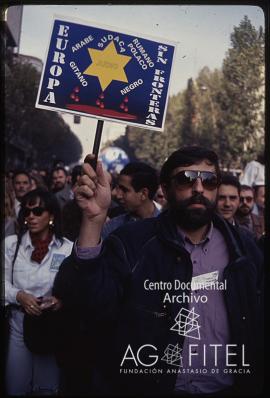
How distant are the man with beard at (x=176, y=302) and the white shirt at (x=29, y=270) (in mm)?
772

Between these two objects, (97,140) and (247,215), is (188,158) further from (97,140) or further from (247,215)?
(247,215)

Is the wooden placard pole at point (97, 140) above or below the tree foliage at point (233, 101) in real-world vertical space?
below

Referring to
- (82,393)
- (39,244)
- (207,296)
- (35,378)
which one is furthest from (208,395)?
(39,244)

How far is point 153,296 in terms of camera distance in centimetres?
254

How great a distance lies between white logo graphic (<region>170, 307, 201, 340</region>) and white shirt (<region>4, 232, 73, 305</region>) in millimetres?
1047

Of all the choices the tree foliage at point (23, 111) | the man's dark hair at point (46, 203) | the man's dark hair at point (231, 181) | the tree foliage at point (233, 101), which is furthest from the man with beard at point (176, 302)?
the man's dark hair at point (231, 181)

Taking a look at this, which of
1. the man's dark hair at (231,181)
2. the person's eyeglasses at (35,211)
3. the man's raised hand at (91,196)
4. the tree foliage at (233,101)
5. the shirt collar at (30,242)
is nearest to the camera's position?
the man's raised hand at (91,196)

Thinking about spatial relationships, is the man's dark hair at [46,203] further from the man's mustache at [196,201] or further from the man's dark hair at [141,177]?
the man's mustache at [196,201]

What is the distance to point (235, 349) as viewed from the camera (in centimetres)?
254

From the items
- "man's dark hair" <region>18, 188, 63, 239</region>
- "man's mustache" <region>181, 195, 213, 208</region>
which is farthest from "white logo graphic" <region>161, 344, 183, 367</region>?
"man's dark hair" <region>18, 188, 63, 239</region>

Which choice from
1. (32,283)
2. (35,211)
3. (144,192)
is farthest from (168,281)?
(144,192)

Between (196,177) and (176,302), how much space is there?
61 centimetres

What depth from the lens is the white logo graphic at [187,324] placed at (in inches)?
99.6

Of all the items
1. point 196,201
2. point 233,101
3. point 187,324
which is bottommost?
point 187,324
